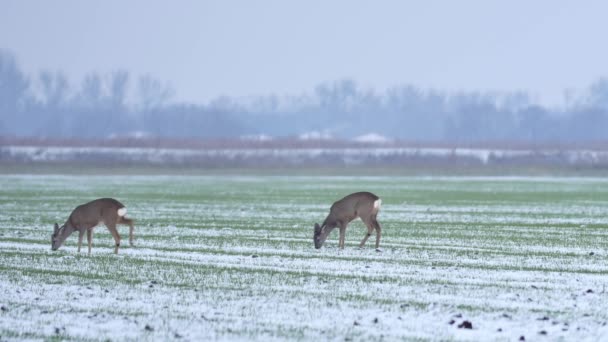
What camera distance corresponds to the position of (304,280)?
61.3 ft

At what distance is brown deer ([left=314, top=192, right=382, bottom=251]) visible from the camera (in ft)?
79.9

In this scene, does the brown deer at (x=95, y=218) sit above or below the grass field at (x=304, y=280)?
above

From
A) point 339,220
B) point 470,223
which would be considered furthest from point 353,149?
point 339,220

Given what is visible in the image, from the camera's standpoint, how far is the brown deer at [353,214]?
24.4 meters

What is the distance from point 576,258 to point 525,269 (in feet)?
8.19

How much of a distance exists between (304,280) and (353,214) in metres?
6.10

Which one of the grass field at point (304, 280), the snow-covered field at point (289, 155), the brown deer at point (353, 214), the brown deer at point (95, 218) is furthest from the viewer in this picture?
the snow-covered field at point (289, 155)

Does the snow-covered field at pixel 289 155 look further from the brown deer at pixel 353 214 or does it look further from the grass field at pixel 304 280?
the brown deer at pixel 353 214

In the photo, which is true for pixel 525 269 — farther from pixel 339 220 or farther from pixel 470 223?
pixel 470 223

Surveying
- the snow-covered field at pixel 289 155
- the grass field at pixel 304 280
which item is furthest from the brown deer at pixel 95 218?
Answer: the snow-covered field at pixel 289 155

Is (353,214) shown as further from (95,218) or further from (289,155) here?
(289,155)

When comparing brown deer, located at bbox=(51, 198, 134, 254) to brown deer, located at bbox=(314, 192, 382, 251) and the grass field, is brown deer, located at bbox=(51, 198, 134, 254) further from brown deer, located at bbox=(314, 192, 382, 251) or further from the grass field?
brown deer, located at bbox=(314, 192, 382, 251)

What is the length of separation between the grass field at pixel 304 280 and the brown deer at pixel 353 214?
44cm

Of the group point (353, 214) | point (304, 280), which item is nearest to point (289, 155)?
point (353, 214)
